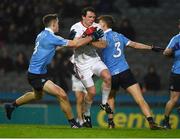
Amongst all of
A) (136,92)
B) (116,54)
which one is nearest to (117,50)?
(116,54)

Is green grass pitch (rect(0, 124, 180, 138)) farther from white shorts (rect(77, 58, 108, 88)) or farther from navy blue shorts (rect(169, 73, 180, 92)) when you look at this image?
navy blue shorts (rect(169, 73, 180, 92))

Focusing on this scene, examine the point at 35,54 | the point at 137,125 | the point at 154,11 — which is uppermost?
the point at 154,11

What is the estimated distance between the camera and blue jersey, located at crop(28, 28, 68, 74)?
13906 millimetres

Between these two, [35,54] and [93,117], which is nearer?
[35,54]

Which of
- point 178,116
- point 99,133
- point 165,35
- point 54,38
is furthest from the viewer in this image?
point 165,35

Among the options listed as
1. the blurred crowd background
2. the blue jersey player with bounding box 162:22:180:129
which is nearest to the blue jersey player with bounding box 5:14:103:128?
the blue jersey player with bounding box 162:22:180:129

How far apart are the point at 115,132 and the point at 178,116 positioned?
720cm

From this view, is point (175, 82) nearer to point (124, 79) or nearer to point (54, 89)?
point (124, 79)

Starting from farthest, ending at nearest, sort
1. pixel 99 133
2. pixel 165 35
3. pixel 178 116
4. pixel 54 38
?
pixel 165 35, pixel 178 116, pixel 54 38, pixel 99 133

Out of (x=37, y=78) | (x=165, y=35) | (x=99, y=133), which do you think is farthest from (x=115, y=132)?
(x=165, y=35)

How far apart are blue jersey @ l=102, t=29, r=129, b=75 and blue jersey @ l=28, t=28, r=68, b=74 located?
1.23 m

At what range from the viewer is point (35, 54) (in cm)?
1421

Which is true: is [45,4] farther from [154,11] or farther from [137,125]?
[137,125]

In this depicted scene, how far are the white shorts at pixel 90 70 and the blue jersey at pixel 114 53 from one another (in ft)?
0.83
